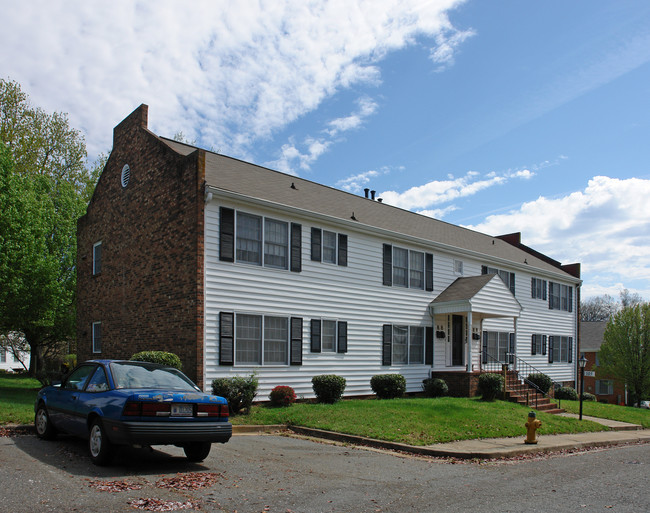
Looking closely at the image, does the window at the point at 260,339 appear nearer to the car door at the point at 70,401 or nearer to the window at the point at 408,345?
the window at the point at 408,345

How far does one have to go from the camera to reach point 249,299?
16125 mm

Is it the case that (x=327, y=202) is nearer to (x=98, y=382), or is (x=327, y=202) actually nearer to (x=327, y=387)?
(x=327, y=387)

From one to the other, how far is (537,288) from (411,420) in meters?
17.9

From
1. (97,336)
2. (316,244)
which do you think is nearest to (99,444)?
(316,244)

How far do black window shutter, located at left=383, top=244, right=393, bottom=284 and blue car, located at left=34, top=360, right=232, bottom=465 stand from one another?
480 inches

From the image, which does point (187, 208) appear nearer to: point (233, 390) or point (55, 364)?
point (233, 390)

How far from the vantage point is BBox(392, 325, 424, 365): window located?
824 inches

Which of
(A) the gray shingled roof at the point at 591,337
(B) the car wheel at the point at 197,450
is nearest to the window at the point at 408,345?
(B) the car wheel at the point at 197,450

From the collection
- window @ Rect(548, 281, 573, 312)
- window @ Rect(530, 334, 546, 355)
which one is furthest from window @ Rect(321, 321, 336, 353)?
window @ Rect(548, 281, 573, 312)

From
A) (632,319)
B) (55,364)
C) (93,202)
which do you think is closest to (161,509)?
(93,202)

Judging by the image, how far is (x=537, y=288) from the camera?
95.9 ft

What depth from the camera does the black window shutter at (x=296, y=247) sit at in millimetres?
17422

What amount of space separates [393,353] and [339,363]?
3028mm

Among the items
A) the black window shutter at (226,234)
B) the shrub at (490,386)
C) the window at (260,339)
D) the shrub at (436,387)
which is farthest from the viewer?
the shrub at (436,387)
